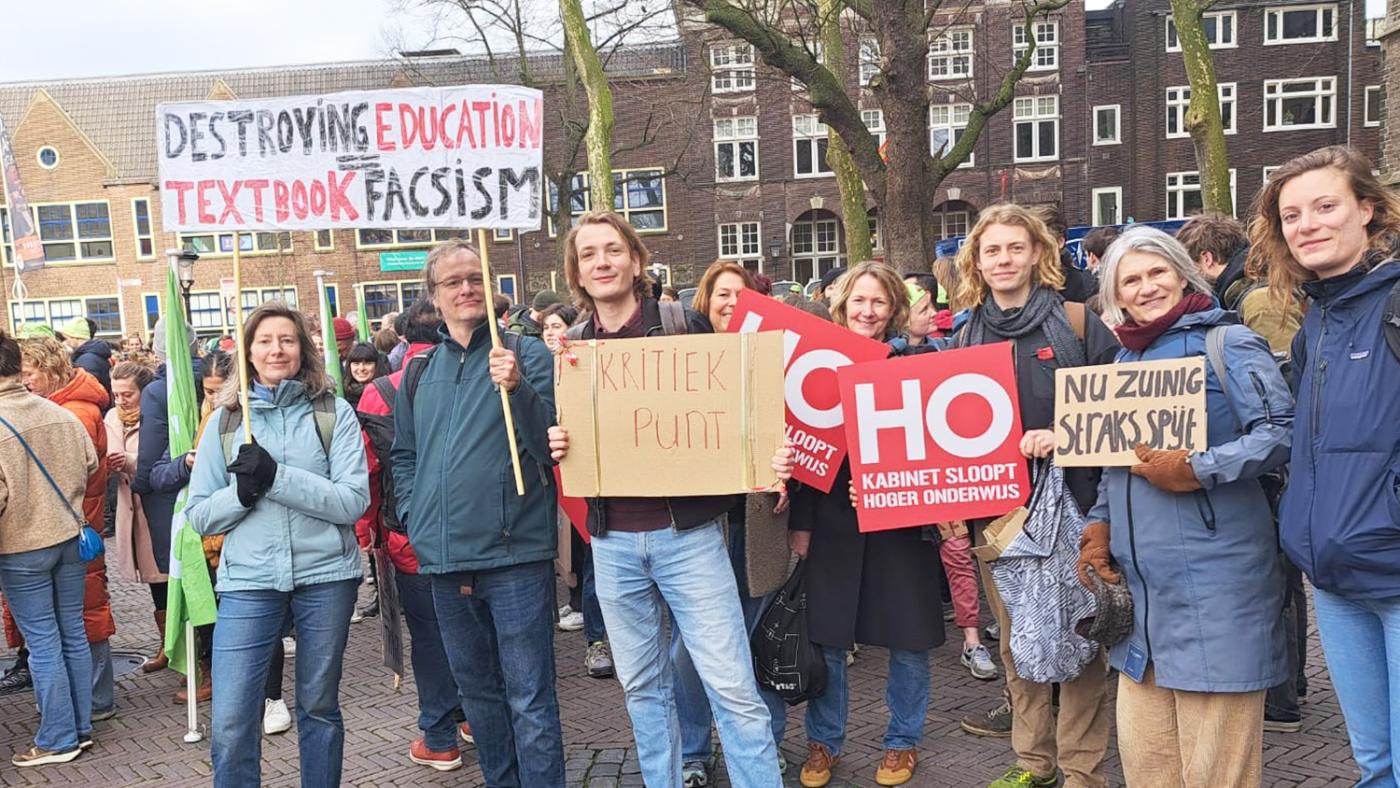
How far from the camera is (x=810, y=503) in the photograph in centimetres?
395

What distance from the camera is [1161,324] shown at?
300 cm

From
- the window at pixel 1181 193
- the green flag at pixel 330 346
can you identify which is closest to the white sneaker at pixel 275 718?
the green flag at pixel 330 346

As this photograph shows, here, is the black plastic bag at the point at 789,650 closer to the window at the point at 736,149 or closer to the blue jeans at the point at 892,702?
the blue jeans at the point at 892,702

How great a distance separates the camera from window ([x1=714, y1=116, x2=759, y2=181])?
115ft

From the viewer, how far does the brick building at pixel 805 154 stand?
33625 millimetres

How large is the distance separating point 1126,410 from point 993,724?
2.07 m

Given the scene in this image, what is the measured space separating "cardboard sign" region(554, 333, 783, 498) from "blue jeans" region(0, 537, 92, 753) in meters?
3.19

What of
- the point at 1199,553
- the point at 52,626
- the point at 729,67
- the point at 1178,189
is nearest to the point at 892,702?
the point at 1199,553

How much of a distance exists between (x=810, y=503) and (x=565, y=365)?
120 cm

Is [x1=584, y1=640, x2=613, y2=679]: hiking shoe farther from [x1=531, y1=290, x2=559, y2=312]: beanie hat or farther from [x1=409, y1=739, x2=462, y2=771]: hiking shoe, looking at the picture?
[x1=531, y1=290, x2=559, y2=312]: beanie hat

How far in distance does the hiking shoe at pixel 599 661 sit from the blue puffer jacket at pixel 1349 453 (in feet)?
12.5

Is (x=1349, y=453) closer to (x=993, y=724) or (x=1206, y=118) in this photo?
(x=993, y=724)

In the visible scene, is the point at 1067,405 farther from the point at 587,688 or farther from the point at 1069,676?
the point at 587,688

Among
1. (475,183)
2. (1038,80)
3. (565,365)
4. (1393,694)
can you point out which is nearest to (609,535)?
(565,365)
